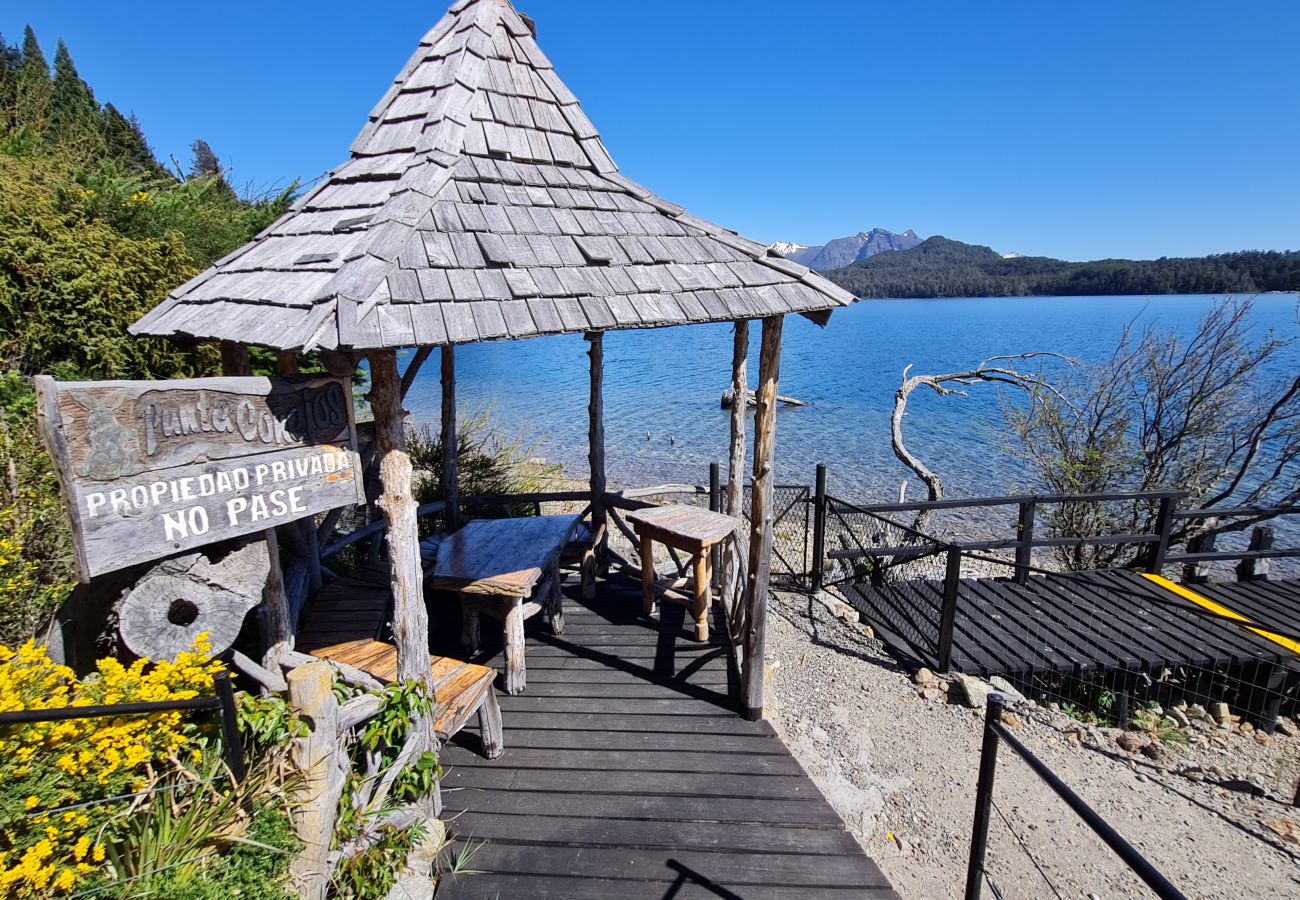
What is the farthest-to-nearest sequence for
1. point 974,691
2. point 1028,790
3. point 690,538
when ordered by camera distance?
1. point 974,691
2. point 690,538
3. point 1028,790

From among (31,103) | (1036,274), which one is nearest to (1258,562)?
(31,103)

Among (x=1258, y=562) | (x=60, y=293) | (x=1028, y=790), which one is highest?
(x=60, y=293)

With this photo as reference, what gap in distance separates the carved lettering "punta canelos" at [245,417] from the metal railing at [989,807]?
3.21 metres

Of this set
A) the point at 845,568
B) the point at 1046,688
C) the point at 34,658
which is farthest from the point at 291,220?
the point at 1046,688

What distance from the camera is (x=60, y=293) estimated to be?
591 centimetres

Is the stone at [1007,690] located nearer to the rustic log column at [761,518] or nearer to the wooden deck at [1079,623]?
the wooden deck at [1079,623]

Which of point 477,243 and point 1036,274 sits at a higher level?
point 1036,274

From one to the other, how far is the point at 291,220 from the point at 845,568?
25.3 ft

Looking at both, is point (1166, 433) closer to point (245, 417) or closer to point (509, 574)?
point (509, 574)

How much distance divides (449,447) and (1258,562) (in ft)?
35.4

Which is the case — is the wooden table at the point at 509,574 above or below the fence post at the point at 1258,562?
above

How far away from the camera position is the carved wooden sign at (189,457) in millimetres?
2160

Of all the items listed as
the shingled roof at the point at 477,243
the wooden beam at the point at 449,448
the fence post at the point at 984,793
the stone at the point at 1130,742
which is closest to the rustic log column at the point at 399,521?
the shingled roof at the point at 477,243

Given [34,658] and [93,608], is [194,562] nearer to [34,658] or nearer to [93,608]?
[34,658]
